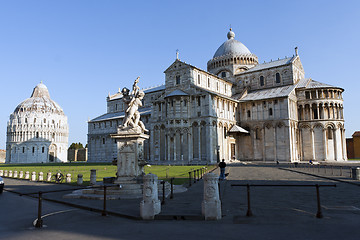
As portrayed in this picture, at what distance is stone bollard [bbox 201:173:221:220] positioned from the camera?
8263 mm

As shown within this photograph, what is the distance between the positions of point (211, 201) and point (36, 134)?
117 m

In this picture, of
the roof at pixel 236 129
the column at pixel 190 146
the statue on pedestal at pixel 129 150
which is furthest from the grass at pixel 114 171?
the roof at pixel 236 129

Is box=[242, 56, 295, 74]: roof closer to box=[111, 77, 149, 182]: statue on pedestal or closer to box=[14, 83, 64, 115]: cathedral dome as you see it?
box=[111, 77, 149, 182]: statue on pedestal

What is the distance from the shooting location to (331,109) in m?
50.3

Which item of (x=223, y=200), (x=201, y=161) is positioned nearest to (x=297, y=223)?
(x=223, y=200)

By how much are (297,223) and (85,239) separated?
18.2 ft

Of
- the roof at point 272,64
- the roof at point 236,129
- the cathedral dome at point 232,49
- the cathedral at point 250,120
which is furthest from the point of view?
the cathedral dome at point 232,49

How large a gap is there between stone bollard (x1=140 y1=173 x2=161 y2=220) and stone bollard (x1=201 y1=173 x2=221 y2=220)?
5.20ft

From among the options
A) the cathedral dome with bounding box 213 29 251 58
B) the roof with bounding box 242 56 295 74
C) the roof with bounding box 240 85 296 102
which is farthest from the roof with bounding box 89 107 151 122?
the roof with bounding box 242 56 295 74

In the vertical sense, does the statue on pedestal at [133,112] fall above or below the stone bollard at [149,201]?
above

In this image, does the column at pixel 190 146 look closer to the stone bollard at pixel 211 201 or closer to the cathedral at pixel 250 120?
the cathedral at pixel 250 120

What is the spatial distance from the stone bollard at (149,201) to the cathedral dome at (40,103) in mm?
119542

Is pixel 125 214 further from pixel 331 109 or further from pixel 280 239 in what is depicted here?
pixel 331 109

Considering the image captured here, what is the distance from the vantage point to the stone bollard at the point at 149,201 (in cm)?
857
